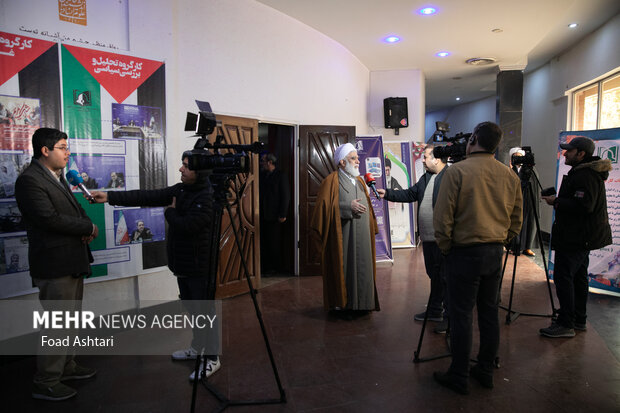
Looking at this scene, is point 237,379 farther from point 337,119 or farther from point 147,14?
point 337,119

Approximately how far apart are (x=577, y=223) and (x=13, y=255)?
4.45 meters

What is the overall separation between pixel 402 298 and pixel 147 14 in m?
3.90

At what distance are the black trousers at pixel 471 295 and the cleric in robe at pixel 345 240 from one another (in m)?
1.28

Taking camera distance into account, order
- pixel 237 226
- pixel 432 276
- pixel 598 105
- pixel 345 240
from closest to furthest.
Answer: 1. pixel 432 276
2. pixel 345 240
3. pixel 237 226
4. pixel 598 105

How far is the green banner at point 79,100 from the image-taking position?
3193 mm

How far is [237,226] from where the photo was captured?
4.64 m

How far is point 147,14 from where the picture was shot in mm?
3602

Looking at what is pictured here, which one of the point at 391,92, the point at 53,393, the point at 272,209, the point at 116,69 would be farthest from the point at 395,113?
the point at 53,393

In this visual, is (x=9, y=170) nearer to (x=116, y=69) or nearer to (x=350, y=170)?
(x=116, y=69)

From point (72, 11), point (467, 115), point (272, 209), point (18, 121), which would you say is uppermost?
point (467, 115)

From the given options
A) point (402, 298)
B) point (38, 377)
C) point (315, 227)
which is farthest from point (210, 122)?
point (402, 298)

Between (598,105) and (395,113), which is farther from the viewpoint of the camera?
(395,113)

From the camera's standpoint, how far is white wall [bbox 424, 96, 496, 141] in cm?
1201

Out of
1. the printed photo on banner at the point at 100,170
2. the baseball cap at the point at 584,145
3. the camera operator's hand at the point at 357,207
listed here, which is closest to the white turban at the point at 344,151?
the camera operator's hand at the point at 357,207
